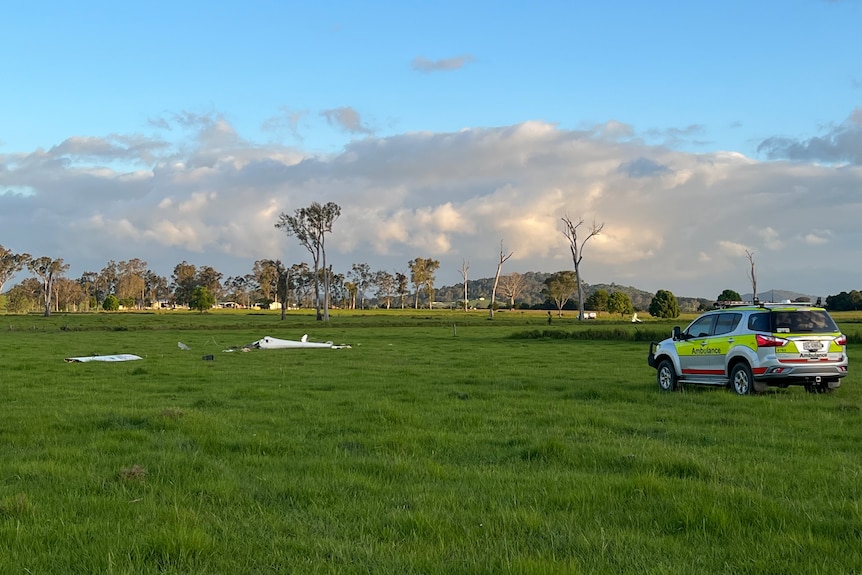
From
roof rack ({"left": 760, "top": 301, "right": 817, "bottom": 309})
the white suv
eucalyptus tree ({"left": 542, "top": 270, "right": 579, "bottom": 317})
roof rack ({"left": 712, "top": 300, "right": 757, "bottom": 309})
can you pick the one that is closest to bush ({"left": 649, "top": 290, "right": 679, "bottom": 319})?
eucalyptus tree ({"left": 542, "top": 270, "right": 579, "bottom": 317})

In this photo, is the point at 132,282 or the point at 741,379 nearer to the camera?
the point at 741,379

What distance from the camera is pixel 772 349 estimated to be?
16438 millimetres

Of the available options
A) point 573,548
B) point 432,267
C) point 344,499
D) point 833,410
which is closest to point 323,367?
point 833,410

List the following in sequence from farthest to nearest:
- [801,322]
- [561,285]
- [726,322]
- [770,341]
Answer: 1. [561,285]
2. [726,322]
3. [801,322]
4. [770,341]

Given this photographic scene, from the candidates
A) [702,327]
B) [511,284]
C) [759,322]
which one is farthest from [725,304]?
[511,284]

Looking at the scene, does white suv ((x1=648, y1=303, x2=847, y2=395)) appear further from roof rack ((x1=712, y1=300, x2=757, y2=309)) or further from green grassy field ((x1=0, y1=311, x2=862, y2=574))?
roof rack ((x1=712, y1=300, x2=757, y2=309))

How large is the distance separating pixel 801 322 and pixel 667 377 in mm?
3781

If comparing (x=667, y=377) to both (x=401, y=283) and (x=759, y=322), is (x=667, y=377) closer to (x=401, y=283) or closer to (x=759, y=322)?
(x=759, y=322)

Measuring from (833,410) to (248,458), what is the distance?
1144 centimetres

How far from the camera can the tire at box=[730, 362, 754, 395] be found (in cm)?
1677

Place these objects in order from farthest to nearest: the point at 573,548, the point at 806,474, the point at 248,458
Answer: the point at 248,458 < the point at 806,474 < the point at 573,548

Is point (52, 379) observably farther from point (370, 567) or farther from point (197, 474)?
point (370, 567)

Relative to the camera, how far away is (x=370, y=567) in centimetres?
530

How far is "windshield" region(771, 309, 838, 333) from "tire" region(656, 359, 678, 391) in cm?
319
